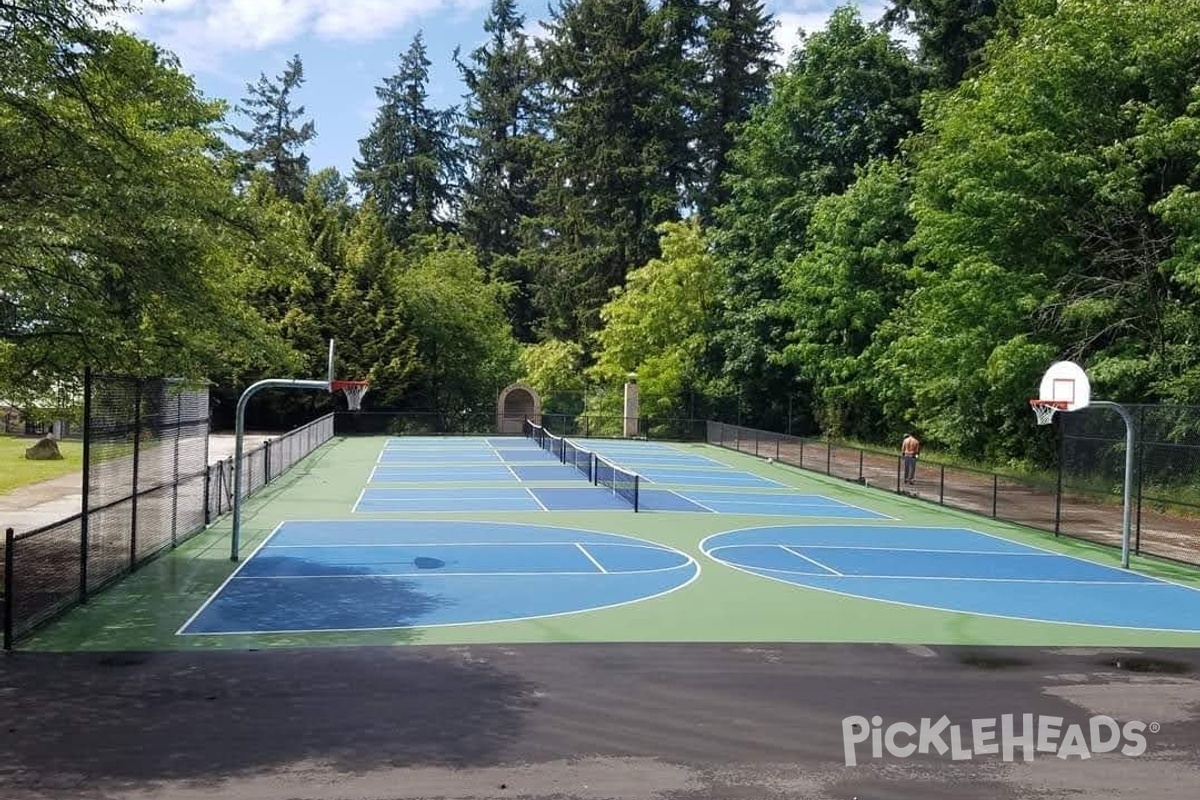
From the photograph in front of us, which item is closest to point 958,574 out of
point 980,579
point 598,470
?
point 980,579

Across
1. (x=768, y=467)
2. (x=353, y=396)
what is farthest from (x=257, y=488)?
(x=768, y=467)

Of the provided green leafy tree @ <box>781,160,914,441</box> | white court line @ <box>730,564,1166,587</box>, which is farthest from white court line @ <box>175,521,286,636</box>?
green leafy tree @ <box>781,160,914,441</box>

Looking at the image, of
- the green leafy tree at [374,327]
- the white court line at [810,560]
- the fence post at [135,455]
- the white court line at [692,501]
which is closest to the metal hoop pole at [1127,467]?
the white court line at [810,560]

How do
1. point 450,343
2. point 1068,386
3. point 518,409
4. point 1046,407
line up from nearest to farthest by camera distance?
point 1068,386 < point 1046,407 < point 518,409 < point 450,343

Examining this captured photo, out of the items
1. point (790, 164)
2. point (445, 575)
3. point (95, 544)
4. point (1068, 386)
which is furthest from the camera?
point (790, 164)

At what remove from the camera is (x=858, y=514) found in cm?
2703

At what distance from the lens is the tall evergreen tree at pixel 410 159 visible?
87.5m

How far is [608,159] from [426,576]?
54480mm

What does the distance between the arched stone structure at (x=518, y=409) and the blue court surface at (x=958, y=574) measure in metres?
32.3

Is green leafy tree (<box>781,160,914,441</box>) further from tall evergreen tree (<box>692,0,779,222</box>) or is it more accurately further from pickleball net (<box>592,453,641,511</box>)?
tall evergreen tree (<box>692,0,779,222</box>)

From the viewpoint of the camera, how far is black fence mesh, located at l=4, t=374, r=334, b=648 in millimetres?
13078

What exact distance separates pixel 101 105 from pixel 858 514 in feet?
65.8

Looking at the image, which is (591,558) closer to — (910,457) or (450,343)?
(910,457)

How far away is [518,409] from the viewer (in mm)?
56406
